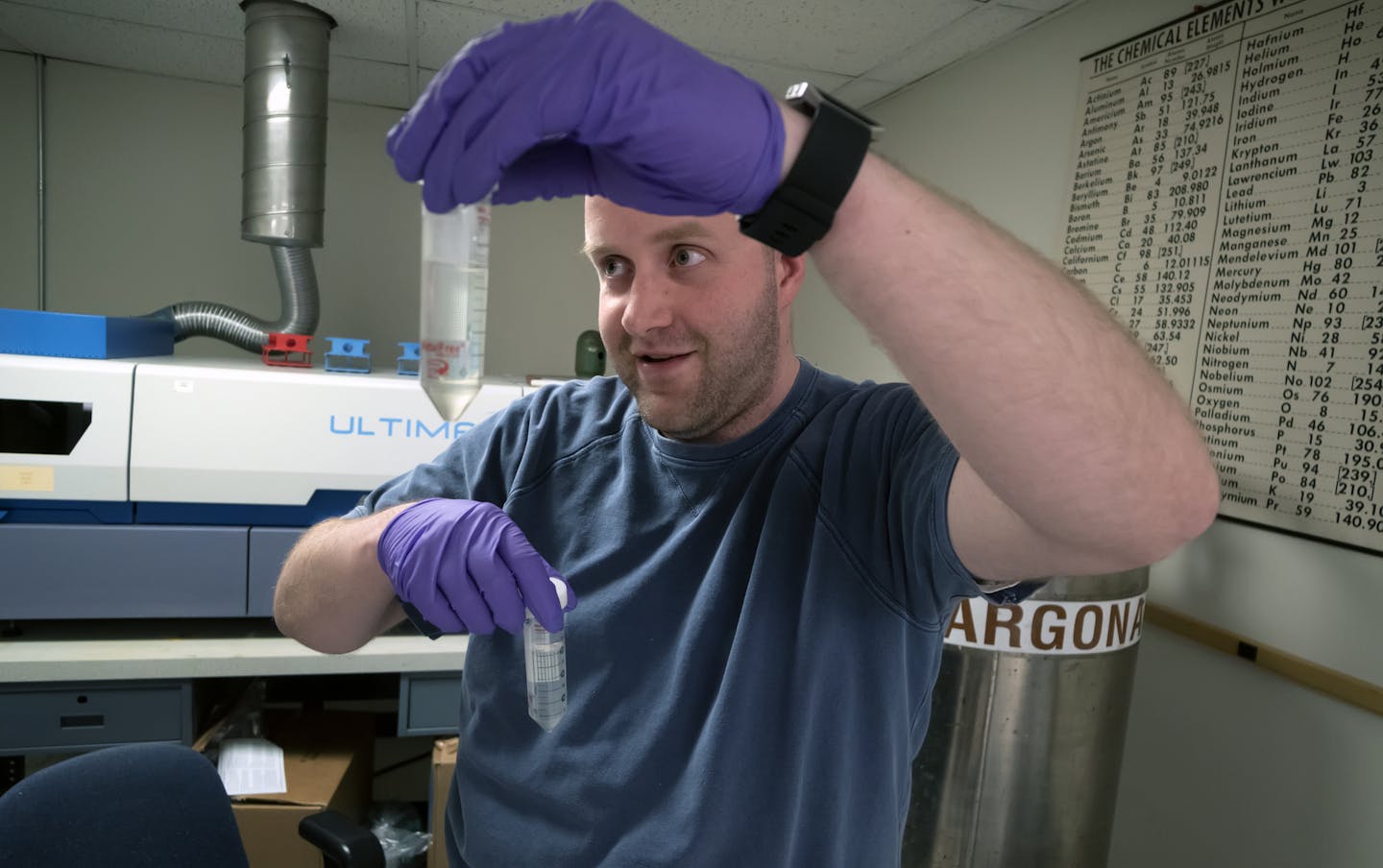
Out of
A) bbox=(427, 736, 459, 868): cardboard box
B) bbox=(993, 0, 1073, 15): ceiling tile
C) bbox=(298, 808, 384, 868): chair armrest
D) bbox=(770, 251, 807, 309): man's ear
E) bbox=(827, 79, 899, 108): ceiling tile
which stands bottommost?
bbox=(427, 736, 459, 868): cardboard box

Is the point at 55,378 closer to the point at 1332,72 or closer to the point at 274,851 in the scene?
the point at 274,851

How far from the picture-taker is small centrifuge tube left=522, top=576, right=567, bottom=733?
911 mm

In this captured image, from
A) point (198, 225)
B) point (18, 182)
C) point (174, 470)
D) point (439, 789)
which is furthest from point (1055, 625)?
point (18, 182)

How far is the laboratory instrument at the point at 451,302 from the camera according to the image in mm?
1026

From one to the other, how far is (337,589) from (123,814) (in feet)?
1.72

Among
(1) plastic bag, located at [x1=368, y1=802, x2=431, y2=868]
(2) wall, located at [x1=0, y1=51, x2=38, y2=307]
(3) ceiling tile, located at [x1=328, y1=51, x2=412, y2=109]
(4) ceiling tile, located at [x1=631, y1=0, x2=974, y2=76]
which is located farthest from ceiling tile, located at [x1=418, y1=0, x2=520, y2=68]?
(1) plastic bag, located at [x1=368, y1=802, x2=431, y2=868]

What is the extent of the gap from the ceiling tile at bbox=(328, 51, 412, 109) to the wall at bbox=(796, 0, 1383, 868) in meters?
1.71

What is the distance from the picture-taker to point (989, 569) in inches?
27.3

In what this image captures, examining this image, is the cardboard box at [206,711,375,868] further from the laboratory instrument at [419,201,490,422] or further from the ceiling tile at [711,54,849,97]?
the ceiling tile at [711,54,849,97]

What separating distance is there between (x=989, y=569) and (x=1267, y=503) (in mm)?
1155

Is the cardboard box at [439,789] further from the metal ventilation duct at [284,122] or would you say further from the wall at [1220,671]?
the wall at [1220,671]

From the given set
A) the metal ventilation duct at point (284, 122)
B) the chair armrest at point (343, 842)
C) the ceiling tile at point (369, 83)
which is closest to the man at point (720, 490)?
the chair armrest at point (343, 842)

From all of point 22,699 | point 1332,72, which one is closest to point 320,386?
point 22,699

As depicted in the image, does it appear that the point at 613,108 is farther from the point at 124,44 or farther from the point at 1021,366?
the point at 124,44
